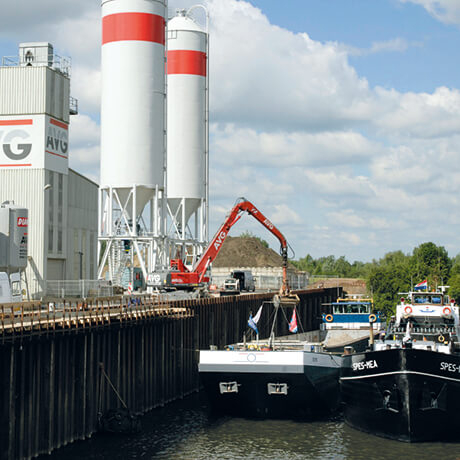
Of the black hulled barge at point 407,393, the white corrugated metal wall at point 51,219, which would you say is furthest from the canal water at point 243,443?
the white corrugated metal wall at point 51,219

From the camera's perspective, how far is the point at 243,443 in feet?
113

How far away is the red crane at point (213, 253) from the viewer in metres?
59.2

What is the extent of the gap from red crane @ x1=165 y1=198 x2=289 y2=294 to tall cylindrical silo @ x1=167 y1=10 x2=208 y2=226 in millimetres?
20734

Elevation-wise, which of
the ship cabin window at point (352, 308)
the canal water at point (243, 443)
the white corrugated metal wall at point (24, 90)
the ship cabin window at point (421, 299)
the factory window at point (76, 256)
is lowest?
the canal water at point (243, 443)

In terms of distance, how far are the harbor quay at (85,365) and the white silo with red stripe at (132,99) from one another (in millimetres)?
20876

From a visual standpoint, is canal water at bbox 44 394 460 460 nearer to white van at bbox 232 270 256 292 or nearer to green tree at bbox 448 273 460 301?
white van at bbox 232 270 256 292

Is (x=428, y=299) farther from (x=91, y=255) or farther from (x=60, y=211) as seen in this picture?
(x=91, y=255)

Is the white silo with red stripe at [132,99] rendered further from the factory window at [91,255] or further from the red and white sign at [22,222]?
the red and white sign at [22,222]

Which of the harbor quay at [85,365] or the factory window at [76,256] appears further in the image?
the factory window at [76,256]

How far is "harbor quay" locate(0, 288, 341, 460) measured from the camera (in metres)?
28.5

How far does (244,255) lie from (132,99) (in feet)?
372

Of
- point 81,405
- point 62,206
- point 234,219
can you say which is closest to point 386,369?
point 81,405

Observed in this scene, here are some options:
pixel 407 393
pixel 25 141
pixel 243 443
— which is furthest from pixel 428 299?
pixel 25 141

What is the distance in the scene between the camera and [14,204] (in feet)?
183
